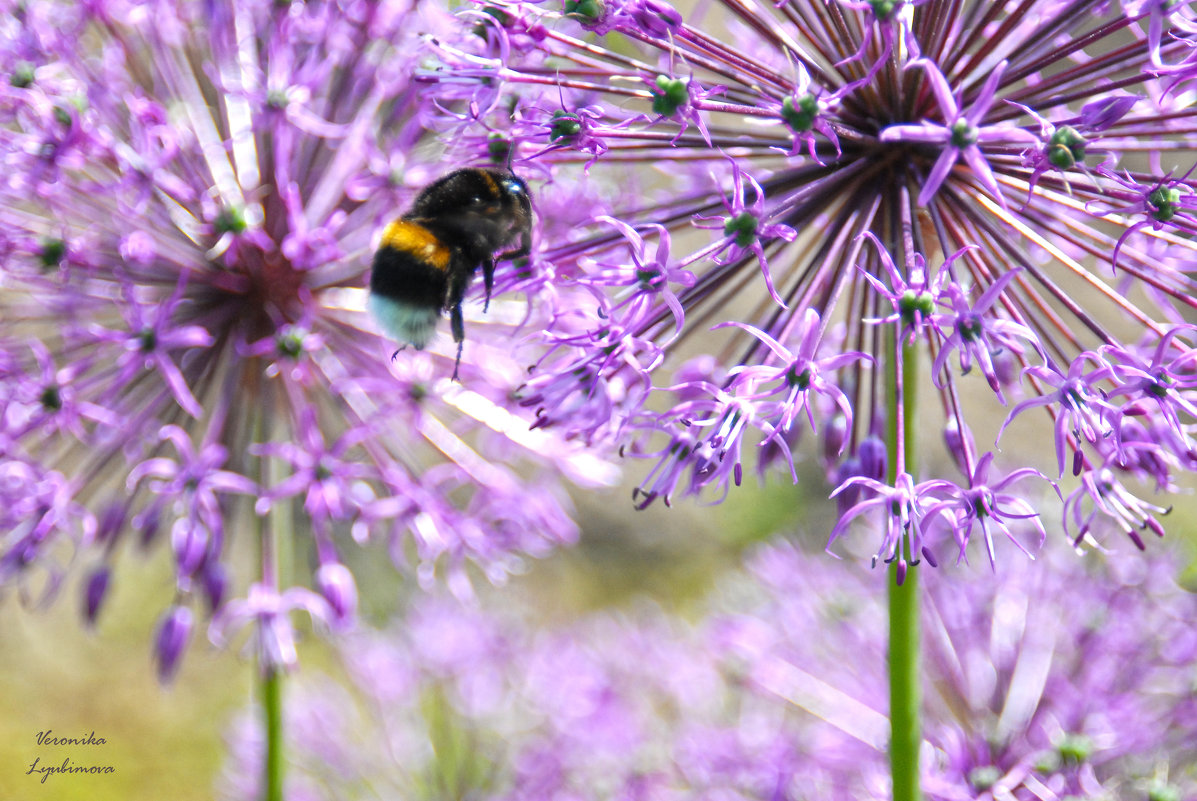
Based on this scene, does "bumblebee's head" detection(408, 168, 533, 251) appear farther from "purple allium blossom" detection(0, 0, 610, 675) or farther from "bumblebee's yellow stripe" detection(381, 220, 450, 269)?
"purple allium blossom" detection(0, 0, 610, 675)

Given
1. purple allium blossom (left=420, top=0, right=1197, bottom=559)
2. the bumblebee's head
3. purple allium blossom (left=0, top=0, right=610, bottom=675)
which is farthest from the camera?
purple allium blossom (left=0, top=0, right=610, bottom=675)

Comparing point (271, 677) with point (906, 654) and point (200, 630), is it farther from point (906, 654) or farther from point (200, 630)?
point (200, 630)

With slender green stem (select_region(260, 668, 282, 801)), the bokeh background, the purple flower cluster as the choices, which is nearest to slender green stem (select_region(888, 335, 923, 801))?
the purple flower cluster

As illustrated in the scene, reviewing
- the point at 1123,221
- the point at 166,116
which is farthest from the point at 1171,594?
the point at 166,116

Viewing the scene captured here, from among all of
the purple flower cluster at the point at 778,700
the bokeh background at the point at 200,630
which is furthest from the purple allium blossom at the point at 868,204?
the bokeh background at the point at 200,630

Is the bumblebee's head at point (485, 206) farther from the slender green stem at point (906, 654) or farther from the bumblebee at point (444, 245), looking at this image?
the slender green stem at point (906, 654)

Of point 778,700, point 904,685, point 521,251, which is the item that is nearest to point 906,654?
point 904,685

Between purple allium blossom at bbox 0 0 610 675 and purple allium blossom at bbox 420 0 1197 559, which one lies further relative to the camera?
purple allium blossom at bbox 0 0 610 675
